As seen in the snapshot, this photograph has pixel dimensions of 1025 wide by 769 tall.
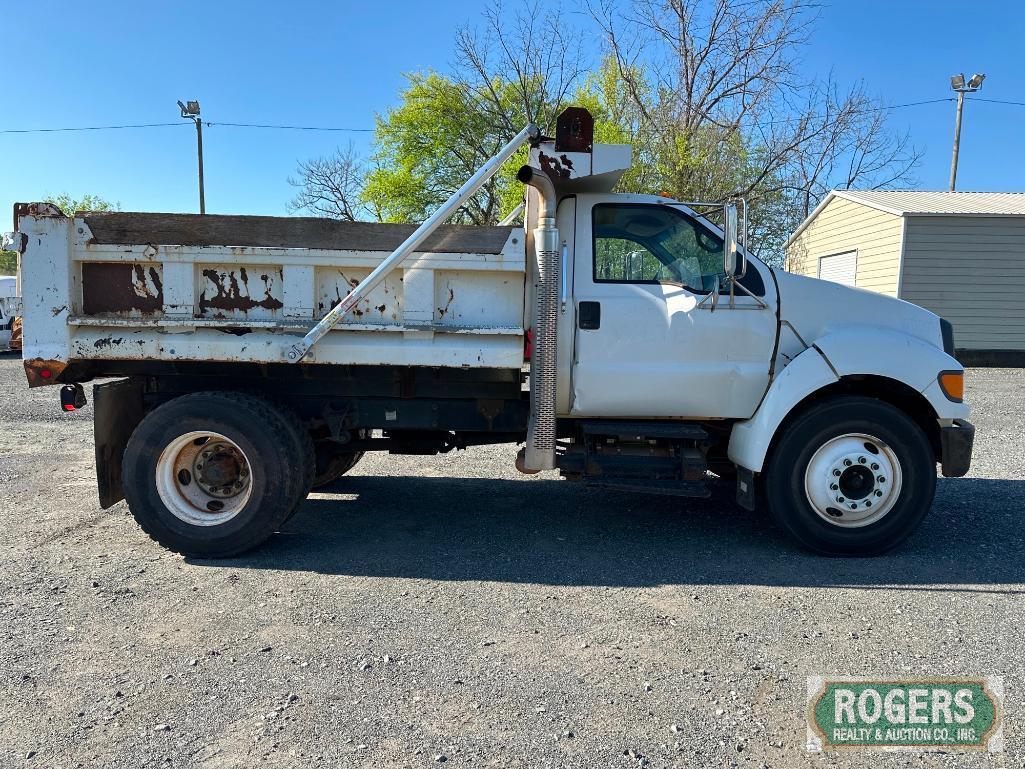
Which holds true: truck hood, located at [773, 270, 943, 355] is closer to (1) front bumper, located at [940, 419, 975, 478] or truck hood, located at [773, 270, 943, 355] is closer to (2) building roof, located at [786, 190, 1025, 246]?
(1) front bumper, located at [940, 419, 975, 478]

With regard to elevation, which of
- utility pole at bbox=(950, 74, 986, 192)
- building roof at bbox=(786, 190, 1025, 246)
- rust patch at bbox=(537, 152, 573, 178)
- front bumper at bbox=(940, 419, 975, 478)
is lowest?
front bumper at bbox=(940, 419, 975, 478)

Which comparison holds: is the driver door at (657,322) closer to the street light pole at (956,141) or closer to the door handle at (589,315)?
the door handle at (589,315)

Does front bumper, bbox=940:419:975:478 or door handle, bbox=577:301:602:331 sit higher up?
door handle, bbox=577:301:602:331

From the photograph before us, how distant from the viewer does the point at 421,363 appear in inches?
175

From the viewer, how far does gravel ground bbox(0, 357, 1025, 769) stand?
8.70ft

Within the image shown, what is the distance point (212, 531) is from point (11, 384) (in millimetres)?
10665

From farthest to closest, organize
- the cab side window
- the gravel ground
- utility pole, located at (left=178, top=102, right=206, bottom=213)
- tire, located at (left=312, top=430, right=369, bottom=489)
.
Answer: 1. utility pole, located at (left=178, top=102, right=206, bottom=213)
2. tire, located at (left=312, top=430, right=369, bottom=489)
3. the cab side window
4. the gravel ground

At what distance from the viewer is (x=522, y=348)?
4488mm

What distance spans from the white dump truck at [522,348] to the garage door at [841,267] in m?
15.2

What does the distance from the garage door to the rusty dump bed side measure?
16274 mm

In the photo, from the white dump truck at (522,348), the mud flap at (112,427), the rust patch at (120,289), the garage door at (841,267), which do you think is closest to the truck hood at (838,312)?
the white dump truck at (522,348)

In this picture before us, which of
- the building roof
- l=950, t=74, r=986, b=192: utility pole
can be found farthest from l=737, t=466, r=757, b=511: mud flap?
l=950, t=74, r=986, b=192: utility pole

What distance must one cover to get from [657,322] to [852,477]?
5.25ft

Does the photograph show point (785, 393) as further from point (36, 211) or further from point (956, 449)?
point (36, 211)
